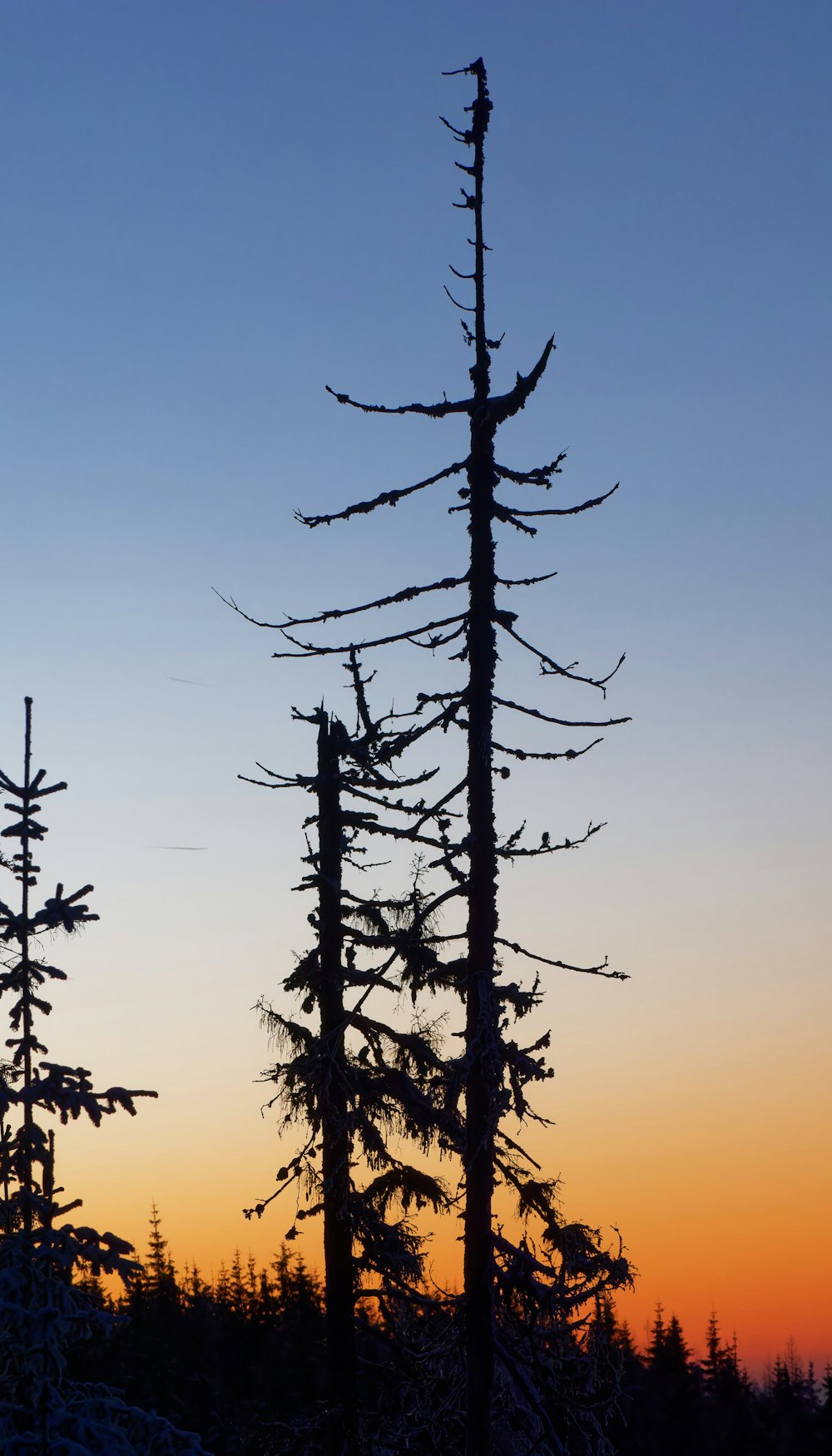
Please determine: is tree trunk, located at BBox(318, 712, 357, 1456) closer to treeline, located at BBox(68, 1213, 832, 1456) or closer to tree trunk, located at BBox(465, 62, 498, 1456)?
tree trunk, located at BBox(465, 62, 498, 1456)

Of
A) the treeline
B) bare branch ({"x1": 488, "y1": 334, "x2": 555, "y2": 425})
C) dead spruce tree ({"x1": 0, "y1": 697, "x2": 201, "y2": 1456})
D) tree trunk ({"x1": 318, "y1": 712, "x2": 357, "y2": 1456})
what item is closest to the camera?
dead spruce tree ({"x1": 0, "y1": 697, "x2": 201, "y2": 1456})

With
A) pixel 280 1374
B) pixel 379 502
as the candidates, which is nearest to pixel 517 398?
pixel 379 502

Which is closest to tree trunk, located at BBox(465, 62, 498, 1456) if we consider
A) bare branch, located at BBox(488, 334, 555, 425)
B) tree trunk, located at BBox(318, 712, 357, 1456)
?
bare branch, located at BBox(488, 334, 555, 425)

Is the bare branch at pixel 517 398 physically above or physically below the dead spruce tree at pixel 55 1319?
above

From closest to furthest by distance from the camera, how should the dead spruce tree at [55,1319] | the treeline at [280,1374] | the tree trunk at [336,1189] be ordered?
the dead spruce tree at [55,1319] < the tree trunk at [336,1189] < the treeline at [280,1374]

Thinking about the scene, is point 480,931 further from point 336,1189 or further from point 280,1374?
point 280,1374

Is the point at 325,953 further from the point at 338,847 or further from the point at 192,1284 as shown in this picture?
the point at 192,1284

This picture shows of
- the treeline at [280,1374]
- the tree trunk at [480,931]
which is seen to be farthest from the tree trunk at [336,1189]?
the treeline at [280,1374]

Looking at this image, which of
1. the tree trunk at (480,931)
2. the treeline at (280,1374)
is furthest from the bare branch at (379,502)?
the treeline at (280,1374)

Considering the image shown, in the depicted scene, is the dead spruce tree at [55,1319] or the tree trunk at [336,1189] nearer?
the dead spruce tree at [55,1319]

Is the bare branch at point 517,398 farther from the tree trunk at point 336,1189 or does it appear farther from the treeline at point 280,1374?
the treeline at point 280,1374

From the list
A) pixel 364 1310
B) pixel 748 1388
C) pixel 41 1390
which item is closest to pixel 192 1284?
pixel 748 1388

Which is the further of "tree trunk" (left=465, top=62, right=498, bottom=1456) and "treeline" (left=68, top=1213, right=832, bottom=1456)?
"treeline" (left=68, top=1213, right=832, bottom=1456)

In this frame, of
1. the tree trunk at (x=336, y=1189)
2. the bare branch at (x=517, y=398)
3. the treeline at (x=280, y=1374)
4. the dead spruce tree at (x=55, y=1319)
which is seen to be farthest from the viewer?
the treeline at (x=280, y=1374)
